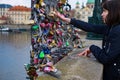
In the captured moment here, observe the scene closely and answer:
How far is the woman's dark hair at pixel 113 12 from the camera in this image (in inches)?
85.5

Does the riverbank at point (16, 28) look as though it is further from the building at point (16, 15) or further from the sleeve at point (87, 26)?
the sleeve at point (87, 26)

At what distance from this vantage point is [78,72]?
227cm

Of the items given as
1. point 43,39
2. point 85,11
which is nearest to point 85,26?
point 43,39

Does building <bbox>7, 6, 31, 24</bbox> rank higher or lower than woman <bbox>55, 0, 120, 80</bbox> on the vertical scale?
lower

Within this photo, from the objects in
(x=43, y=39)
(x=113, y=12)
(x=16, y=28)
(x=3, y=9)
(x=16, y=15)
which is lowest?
(x=16, y=28)

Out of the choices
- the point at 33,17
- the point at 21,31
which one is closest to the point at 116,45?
the point at 33,17

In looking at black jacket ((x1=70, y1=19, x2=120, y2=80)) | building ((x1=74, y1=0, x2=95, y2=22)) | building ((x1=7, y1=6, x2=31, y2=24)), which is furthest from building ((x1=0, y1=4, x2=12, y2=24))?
black jacket ((x1=70, y1=19, x2=120, y2=80))

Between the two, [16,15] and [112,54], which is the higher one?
[112,54]

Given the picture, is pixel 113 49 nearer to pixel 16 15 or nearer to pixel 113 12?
pixel 113 12

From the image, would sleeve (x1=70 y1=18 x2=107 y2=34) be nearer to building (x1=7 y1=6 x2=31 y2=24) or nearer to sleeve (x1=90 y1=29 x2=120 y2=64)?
sleeve (x1=90 y1=29 x2=120 y2=64)

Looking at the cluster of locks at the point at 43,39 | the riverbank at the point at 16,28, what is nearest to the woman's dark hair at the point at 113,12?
the cluster of locks at the point at 43,39

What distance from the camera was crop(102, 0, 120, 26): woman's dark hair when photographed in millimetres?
2172

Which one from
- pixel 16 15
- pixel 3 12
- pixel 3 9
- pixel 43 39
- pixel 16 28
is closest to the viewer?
pixel 43 39

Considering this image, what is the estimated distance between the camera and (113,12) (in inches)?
85.5
